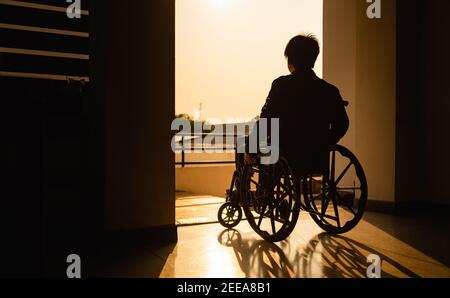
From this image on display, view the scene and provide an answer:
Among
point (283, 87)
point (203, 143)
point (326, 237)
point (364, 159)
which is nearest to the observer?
point (283, 87)

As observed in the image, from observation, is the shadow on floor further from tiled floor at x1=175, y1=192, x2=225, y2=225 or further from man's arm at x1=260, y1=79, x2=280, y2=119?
man's arm at x1=260, y1=79, x2=280, y2=119

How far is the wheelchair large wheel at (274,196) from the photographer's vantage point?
2117 millimetres

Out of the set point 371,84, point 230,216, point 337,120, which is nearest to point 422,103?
point 371,84

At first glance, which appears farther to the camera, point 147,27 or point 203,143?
point 203,143

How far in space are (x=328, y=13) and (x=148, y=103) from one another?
2.80 metres

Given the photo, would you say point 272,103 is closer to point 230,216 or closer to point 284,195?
point 284,195

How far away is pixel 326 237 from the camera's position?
2.46 m

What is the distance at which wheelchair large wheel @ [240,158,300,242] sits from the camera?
Answer: 212 centimetres

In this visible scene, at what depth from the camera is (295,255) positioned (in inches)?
80.8

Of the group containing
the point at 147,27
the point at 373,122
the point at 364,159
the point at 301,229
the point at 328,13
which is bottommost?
the point at 301,229

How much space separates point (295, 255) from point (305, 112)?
84 cm

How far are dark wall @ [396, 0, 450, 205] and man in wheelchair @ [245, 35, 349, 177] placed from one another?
1432 millimetres

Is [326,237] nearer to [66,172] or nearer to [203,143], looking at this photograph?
[66,172]
